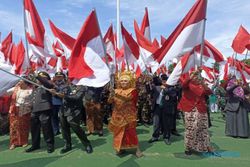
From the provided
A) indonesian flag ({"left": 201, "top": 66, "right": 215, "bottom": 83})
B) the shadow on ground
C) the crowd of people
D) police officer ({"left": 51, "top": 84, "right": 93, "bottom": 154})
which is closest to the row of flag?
the crowd of people

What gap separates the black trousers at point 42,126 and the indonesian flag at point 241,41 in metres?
6.17

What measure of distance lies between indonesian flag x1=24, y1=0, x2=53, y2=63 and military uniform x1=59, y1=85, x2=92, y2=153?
3.38 ft

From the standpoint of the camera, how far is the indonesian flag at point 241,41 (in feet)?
33.8

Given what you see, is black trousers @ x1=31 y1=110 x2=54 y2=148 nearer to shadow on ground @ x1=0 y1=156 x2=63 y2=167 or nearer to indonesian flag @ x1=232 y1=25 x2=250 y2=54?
shadow on ground @ x1=0 y1=156 x2=63 y2=167

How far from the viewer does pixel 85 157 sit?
6684 mm

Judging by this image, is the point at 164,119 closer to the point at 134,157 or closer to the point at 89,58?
the point at 134,157

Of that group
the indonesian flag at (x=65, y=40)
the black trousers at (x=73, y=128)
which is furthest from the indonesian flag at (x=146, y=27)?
the black trousers at (x=73, y=128)

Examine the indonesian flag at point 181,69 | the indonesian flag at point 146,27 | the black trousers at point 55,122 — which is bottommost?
the black trousers at point 55,122

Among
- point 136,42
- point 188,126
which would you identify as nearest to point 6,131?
point 136,42

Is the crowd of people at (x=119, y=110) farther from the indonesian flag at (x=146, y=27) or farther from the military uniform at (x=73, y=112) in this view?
the indonesian flag at (x=146, y=27)

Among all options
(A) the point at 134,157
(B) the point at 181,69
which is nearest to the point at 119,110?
(A) the point at 134,157

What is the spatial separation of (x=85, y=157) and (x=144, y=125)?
426cm

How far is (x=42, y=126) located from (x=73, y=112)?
810 mm

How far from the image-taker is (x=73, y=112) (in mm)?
7078
